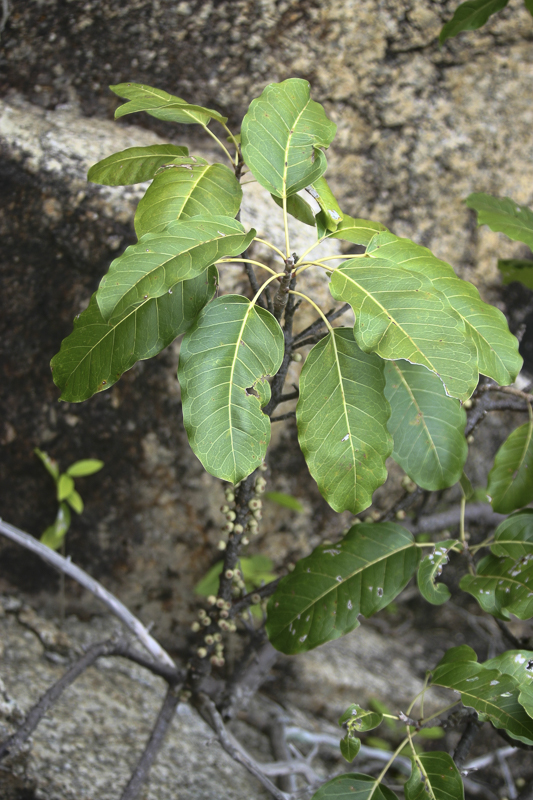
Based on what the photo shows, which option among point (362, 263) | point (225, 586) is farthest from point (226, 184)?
point (225, 586)

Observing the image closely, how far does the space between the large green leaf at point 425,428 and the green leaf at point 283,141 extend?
385 mm

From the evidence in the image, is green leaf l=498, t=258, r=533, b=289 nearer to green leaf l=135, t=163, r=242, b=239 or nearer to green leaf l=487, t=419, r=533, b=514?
green leaf l=487, t=419, r=533, b=514

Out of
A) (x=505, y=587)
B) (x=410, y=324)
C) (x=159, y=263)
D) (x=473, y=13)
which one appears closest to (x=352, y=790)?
(x=505, y=587)

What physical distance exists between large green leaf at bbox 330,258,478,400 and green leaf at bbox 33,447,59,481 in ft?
3.45

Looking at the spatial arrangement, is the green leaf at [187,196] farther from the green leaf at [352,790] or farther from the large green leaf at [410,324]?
the green leaf at [352,790]

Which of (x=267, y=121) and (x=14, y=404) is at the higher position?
(x=267, y=121)

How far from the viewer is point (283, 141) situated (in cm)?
94

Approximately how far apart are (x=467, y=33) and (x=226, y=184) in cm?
128

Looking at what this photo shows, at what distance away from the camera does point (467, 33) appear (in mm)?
1741

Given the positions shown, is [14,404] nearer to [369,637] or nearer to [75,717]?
[75,717]

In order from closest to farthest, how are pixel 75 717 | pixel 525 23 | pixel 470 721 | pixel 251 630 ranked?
pixel 470 721 < pixel 251 630 < pixel 75 717 < pixel 525 23

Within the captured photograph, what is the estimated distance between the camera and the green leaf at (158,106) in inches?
36.9

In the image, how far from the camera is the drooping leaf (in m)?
0.97

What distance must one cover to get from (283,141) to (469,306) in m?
0.41
